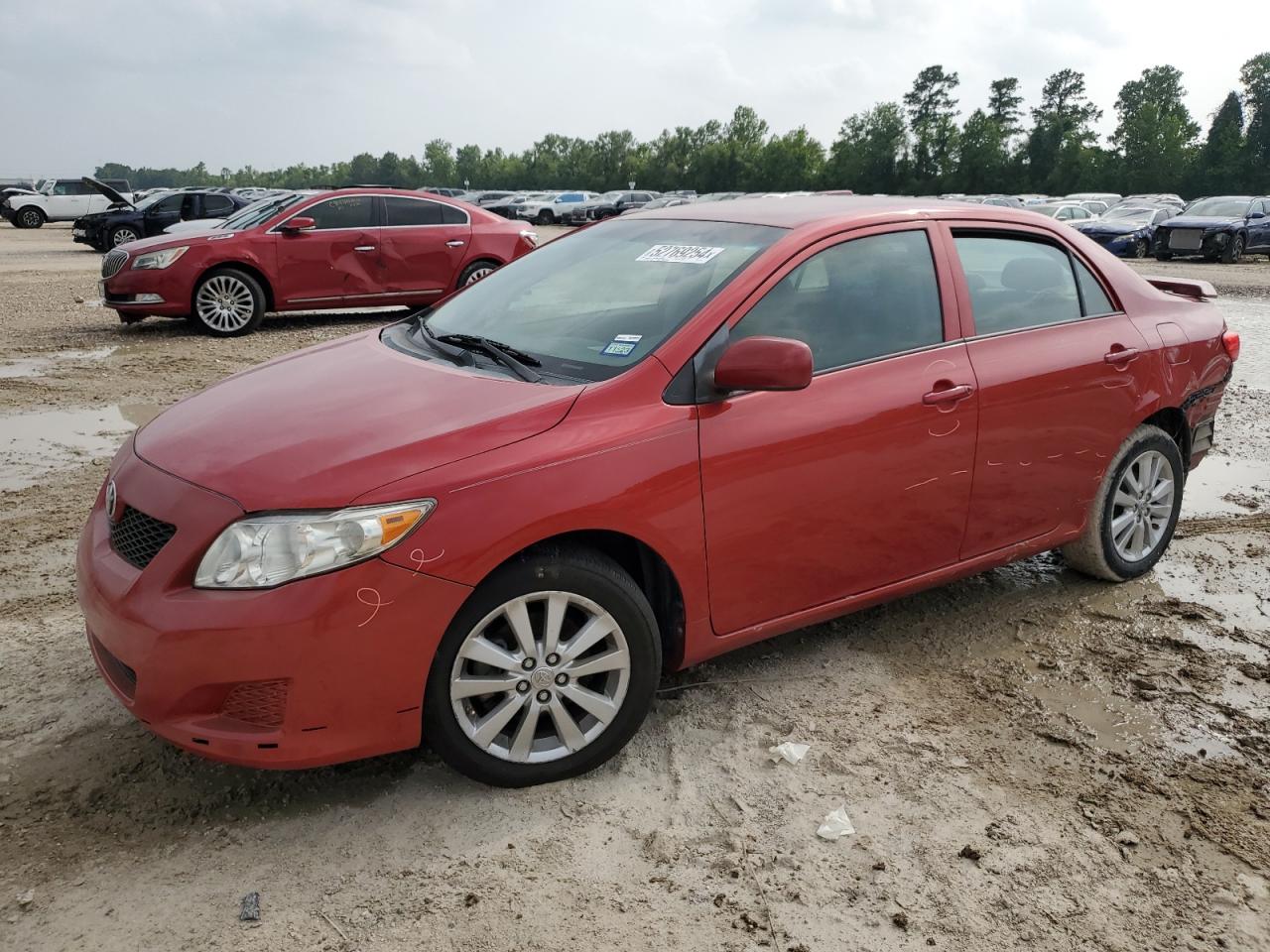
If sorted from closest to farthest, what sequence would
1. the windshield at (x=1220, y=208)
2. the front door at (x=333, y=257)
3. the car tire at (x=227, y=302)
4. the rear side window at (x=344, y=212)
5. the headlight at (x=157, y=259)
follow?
the headlight at (x=157, y=259), the car tire at (x=227, y=302), the front door at (x=333, y=257), the rear side window at (x=344, y=212), the windshield at (x=1220, y=208)

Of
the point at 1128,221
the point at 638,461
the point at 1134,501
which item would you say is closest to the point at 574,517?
the point at 638,461

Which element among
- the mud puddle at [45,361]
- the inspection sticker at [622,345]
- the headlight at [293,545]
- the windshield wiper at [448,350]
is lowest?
the mud puddle at [45,361]

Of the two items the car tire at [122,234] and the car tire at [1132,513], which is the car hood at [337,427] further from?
the car tire at [122,234]

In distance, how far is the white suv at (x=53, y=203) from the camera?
1524 inches

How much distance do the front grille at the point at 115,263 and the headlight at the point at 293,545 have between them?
10.1 m

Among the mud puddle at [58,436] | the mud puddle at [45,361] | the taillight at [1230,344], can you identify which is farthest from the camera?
the mud puddle at [45,361]

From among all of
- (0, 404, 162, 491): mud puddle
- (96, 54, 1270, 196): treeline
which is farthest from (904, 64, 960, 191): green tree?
(0, 404, 162, 491): mud puddle

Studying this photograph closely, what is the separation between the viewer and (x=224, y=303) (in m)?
11.8

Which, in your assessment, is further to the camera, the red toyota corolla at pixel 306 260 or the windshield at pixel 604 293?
the red toyota corolla at pixel 306 260

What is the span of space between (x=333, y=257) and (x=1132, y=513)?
31.7ft

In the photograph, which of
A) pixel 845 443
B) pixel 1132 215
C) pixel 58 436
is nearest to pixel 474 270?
pixel 58 436

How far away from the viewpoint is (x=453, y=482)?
2859mm

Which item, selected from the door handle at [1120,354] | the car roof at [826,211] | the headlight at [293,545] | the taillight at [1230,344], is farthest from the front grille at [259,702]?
the taillight at [1230,344]

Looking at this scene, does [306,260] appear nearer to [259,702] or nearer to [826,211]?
[826,211]
